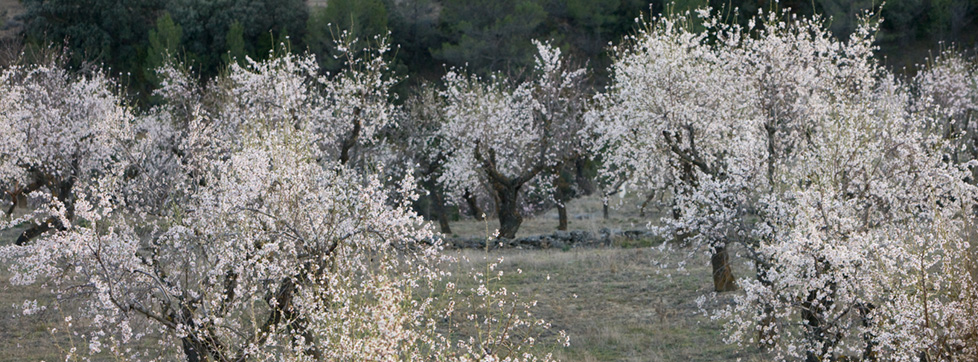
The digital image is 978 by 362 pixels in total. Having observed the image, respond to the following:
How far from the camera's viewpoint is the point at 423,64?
5600 cm

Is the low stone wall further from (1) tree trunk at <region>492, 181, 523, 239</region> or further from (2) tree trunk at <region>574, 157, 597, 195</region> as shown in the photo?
(2) tree trunk at <region>574, 157, 597, 195</region>

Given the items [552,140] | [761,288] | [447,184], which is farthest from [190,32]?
[761,288]

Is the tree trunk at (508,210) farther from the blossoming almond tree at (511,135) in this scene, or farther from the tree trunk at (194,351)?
the tree trunk at (194,351)

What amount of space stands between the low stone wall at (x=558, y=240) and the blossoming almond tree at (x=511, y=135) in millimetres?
723

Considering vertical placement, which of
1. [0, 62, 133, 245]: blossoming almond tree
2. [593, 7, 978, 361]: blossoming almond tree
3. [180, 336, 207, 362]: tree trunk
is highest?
[0, 62, 133, 245]: blossoming almond tree

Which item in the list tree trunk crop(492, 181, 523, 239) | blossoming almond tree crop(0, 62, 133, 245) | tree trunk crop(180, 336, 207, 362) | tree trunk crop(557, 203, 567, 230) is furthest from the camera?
tree trunk crop(557, 203, 567, 230)

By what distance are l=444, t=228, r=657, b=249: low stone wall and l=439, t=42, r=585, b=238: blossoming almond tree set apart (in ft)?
2.37

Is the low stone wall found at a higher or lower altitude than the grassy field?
higher

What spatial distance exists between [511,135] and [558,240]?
4551 millimetres

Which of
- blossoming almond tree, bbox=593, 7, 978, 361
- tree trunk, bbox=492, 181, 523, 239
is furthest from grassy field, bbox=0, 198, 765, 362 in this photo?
tree trunk, bbox=492, 181, 523, 239

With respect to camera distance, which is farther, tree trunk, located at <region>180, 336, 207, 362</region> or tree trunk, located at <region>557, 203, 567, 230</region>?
tree trunk, located at <region>557, 203, 567, 230</region>

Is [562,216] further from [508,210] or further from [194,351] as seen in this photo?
[194,351]

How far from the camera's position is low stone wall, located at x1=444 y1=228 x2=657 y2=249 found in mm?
26188

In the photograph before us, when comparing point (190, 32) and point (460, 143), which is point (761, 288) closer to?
point (460, 143)
